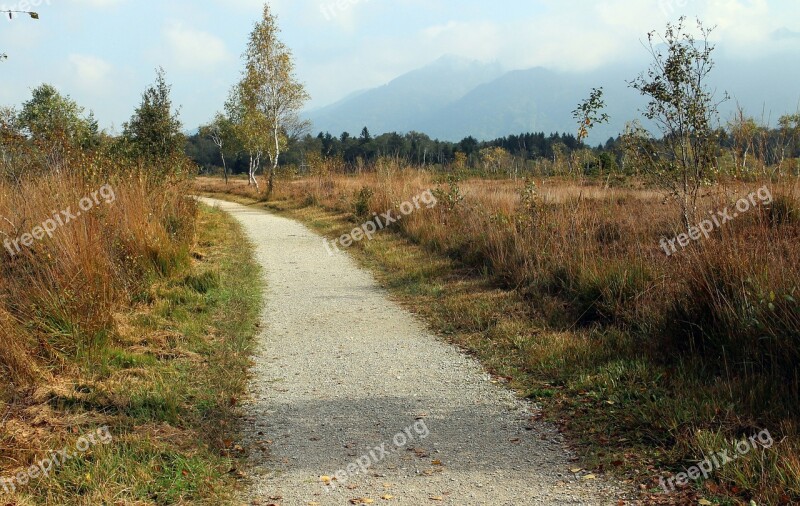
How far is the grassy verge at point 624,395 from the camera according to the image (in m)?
3.53

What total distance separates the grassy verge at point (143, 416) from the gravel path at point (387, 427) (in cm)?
26

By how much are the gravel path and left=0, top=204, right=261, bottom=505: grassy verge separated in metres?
0.26

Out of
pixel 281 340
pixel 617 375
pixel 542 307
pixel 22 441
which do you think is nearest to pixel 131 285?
pixel 281 340

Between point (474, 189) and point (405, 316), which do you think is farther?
point (474, 189)

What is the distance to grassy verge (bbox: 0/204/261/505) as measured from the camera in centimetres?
356

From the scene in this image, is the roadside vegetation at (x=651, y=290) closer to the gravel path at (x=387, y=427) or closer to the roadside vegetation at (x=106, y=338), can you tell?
the gravel path at (x=387, y=427)

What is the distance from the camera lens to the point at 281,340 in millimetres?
6996

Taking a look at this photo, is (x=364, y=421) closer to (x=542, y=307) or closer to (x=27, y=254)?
(x=542, y=307)

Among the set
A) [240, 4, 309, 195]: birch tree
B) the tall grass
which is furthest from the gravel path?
[240, 4, 309, 195]: birch tree

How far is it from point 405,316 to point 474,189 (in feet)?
27.0

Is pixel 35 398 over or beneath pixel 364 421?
over

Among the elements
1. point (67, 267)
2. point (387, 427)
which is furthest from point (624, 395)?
point (67, 267)

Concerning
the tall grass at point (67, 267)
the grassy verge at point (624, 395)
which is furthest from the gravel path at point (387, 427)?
the tall grass at point (67, 267)

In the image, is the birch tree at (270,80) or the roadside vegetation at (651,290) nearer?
the roadside vegetation at (651,290)
